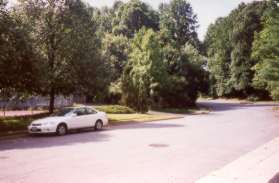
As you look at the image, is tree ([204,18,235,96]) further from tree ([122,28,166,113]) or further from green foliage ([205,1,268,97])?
tree ([122,28,166,113])

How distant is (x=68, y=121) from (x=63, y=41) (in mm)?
8147

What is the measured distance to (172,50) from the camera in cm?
5197

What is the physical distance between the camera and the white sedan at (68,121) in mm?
18859

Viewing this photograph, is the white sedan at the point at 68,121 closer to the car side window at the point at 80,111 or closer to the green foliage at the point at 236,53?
the car side window at the point at 80,111

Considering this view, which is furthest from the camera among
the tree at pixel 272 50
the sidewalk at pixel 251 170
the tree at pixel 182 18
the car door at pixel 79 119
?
the tree at pixel 182 18

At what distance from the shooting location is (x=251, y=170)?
10.7m

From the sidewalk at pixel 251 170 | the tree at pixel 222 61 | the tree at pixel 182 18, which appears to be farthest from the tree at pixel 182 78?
the tree at pixel 182 18

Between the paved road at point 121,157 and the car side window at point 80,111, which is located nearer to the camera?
the paved road at point 121,157

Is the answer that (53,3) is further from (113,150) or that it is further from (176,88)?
(176,88)

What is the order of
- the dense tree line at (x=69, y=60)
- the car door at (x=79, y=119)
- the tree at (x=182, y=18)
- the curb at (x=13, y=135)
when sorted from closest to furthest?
the curb at (x=13, y=135)
the car door at (x=79, y=119)
the dense tree line at (x=69, y=60)
the tree at (x=182, y=18)

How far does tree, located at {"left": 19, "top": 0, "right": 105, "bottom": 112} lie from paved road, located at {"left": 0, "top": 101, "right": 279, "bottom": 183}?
876 centimetres

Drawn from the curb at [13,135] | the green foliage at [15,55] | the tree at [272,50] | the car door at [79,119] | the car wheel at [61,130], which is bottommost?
the curb at [13,135]

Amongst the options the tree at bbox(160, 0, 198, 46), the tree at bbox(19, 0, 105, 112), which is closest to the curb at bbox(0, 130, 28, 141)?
the tree at bbox(19, 0, 105, 112)

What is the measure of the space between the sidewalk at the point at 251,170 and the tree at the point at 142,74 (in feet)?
85.2
